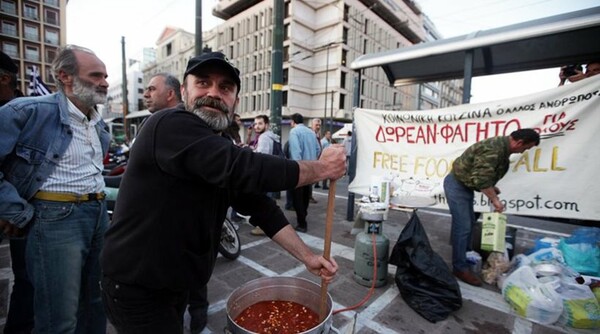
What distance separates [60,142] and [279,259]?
2997 mm

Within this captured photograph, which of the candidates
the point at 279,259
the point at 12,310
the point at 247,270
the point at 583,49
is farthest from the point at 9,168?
the point at 583,49

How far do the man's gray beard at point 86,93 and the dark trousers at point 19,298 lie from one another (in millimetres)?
1294

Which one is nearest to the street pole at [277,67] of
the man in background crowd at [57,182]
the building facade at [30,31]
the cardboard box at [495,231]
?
the cardboard box at [495,231]

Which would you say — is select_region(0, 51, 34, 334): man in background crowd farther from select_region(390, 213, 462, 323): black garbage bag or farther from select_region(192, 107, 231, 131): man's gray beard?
select_region(390, 213, 462, 323): black garbage bag

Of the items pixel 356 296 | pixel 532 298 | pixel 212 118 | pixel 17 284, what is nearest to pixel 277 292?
pixel 212 118

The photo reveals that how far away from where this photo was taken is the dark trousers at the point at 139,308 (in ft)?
3.98

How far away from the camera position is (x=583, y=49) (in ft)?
14.1

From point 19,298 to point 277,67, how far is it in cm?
560

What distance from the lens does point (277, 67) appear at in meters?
6.33

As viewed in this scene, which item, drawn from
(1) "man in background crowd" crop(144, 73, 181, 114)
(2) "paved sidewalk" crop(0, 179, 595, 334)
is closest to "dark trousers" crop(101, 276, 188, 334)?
(2) "paved sidewalk" crop(0, 179, 595, 334)

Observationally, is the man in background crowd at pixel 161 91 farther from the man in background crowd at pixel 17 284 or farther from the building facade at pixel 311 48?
the building facade at pixel 311 48

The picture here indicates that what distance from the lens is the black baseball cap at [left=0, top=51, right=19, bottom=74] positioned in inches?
80.4

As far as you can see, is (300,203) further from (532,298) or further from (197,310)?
(532,298)

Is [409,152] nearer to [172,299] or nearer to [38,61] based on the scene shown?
[172,299]
